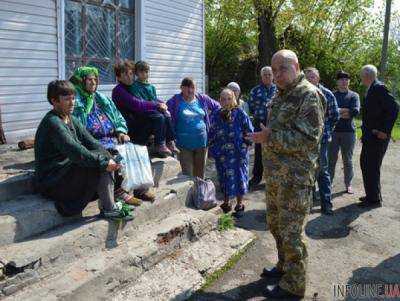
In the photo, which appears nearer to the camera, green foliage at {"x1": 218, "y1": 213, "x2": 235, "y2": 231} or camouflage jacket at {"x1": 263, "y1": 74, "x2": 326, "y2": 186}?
camouflage jacket at {"x1": 263, "y1": 74, "x2": 326, "y2": 186}

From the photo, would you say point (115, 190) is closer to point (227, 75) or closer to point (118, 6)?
point (118, 6)

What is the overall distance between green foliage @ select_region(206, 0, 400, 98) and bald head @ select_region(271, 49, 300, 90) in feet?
47.8

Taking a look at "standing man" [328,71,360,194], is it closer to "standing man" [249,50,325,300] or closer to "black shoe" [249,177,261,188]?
"black shoe" [249,177,261,188]

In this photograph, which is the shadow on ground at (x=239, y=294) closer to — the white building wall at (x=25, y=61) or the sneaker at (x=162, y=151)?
the sneaker at (x=162, y=151)

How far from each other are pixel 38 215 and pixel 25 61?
3.05m

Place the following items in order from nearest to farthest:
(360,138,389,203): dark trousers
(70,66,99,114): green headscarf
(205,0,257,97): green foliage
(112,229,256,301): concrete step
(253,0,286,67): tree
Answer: (112,229,256,301): concrete step
(70,66,99,114): green headscarf
(360,138,389,203): dark trousers
(253,0,286,67): tree
(205,0,257,97): green foliage

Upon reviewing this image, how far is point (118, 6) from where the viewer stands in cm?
773

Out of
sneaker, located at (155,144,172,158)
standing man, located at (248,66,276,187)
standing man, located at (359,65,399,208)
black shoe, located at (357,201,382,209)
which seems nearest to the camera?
sneaker, located at (155,144,172,158)

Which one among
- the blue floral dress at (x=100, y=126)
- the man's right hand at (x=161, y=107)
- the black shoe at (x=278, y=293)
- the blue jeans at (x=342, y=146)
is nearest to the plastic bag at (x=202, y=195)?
the man's right hand at (x=161, y=107)

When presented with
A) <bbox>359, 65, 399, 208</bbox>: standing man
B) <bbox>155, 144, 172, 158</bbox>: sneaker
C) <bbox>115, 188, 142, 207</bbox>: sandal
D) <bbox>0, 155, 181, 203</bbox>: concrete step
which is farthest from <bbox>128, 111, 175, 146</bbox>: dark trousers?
<bbox>359, 65, 399, 208</bbox>: standing man

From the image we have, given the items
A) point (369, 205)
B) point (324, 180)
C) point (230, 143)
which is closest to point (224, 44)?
point (369, 205)

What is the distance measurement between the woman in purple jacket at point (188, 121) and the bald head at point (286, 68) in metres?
2.18

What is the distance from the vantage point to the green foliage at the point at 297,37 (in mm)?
18155

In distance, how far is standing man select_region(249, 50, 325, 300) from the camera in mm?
3506
